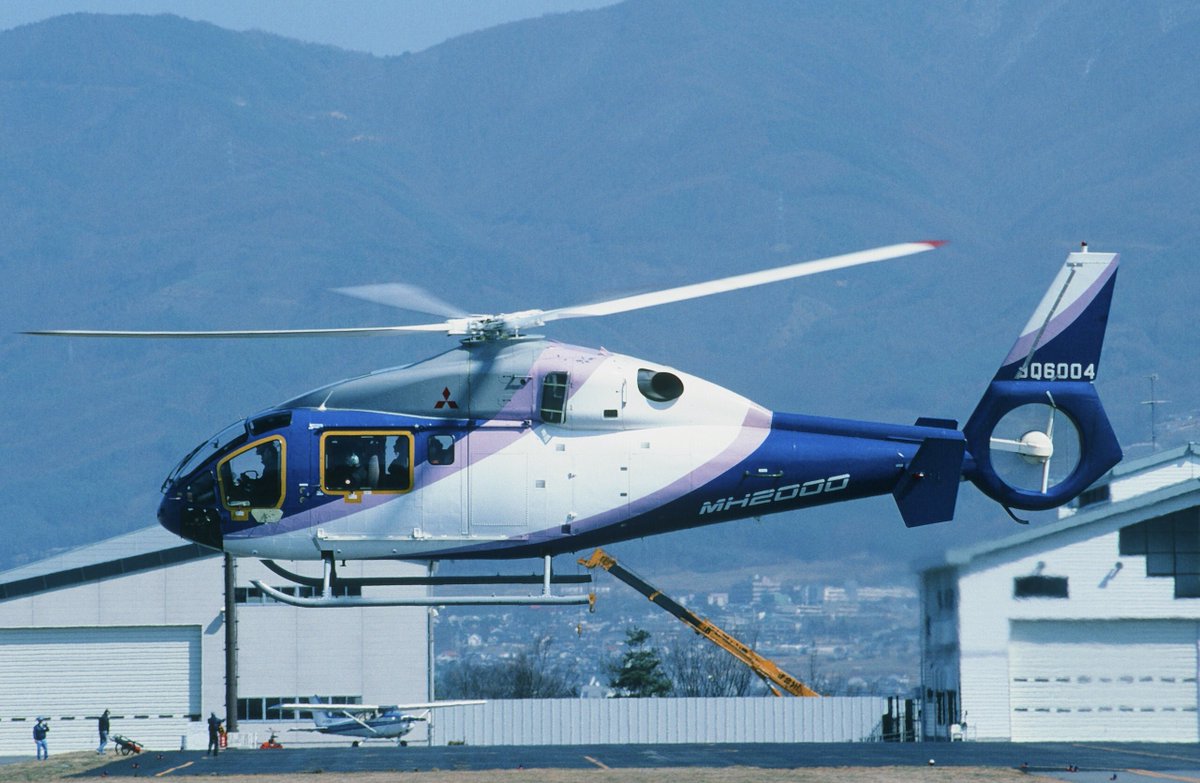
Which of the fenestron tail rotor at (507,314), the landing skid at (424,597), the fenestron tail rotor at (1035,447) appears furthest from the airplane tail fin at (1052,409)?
the landing skid at (424,597)

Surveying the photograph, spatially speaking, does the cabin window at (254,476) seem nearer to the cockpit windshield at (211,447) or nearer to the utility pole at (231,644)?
the cockpit windshield at (211,447)

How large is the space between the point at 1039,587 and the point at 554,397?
1170 inches

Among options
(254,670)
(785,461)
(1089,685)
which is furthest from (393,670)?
(785,461)

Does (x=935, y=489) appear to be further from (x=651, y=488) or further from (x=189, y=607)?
(x=189, y=607)

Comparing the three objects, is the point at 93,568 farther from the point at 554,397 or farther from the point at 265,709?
the point at 554,397

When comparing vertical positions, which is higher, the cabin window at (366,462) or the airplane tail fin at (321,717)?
the cabin window at (366,462)

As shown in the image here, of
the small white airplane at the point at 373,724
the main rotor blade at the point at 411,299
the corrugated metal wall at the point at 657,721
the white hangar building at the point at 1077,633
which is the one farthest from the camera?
the corrugated metal wall at the point at 657,721

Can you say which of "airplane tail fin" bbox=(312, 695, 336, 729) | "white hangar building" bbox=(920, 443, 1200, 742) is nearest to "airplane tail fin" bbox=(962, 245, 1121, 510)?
"white hangar building" bbox=(920, 443, 1200, 742)

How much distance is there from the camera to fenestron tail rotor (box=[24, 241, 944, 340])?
29156 mm

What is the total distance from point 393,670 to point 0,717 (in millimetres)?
13692

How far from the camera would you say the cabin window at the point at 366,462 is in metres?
31.0

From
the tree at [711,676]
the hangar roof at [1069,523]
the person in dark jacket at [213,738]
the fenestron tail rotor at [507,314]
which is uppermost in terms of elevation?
the fenestron tail rotor at [507,314]

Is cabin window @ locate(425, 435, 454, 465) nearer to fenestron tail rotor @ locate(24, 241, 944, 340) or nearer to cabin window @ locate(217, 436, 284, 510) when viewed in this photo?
Result: fenestron tail rotor @ locate(24, 241, 944, 340)

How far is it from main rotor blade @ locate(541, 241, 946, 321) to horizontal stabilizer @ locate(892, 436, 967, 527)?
3.75 meters
